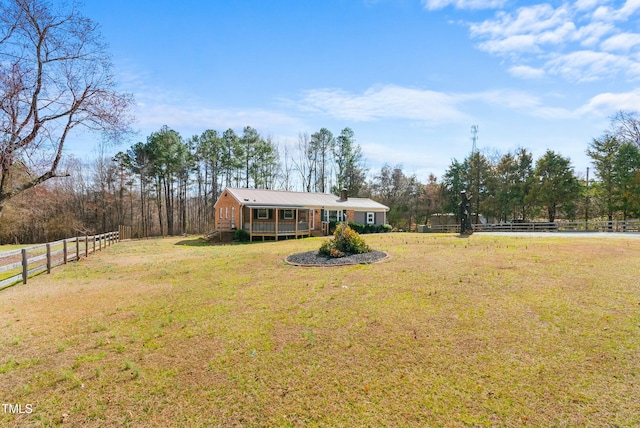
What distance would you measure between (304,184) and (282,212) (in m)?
17.5

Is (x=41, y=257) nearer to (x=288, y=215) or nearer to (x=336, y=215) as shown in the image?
(x=288, y=215)

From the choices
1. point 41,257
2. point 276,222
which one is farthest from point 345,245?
point 276,222

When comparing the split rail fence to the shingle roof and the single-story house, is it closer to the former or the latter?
the single-story house

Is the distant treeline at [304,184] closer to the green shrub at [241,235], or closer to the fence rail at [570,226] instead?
the fence rail at [570,226]

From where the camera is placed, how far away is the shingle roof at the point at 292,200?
82.9 feet

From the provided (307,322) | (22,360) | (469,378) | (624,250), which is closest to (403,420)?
(469,378)

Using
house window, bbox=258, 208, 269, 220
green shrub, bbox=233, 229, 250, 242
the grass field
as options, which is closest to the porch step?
green shrub, bbox=233, 229, 250, 242

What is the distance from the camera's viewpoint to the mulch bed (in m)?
11.2

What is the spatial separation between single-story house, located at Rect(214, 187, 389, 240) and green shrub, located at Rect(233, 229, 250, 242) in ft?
1.82

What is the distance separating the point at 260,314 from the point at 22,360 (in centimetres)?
378

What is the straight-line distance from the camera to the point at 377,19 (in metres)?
11.0

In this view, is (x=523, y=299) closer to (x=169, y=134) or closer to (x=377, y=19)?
(x=377, y=19)

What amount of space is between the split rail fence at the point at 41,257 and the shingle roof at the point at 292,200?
10.1 metres

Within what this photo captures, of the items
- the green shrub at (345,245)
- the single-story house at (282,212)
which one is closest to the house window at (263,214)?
the single-story house at (282,212)
